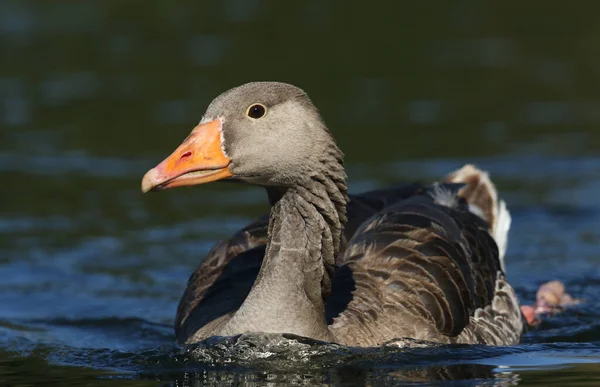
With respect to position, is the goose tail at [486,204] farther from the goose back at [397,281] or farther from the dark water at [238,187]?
the goose back at [397,281]

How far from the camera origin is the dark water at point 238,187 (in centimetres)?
1066

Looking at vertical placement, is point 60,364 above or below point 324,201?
below

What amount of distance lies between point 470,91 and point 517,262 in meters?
7.08

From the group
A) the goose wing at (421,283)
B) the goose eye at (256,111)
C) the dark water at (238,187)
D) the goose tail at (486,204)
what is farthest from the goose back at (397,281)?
the goose eye at (256,111)

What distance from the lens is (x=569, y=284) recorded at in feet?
48.5

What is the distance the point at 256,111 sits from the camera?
32.6ft

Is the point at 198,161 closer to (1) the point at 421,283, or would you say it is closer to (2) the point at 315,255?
(2) the point at 315,255

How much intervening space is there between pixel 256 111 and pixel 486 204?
5227mm

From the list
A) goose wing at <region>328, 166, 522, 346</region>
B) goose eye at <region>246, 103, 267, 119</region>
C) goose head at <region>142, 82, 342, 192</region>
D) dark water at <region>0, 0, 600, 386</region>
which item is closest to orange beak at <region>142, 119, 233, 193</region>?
goose head at <region>142, 82, 342, 192</region>

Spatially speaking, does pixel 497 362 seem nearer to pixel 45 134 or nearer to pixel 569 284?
pixel 569 284

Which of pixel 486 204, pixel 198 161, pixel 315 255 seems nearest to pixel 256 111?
pixel 198 161

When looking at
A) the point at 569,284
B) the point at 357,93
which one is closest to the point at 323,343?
the point at 569,284

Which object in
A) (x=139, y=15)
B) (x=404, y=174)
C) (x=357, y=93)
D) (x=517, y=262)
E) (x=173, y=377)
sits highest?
(x=139, y=15)

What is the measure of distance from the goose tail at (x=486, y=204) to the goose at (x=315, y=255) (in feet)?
4.42
